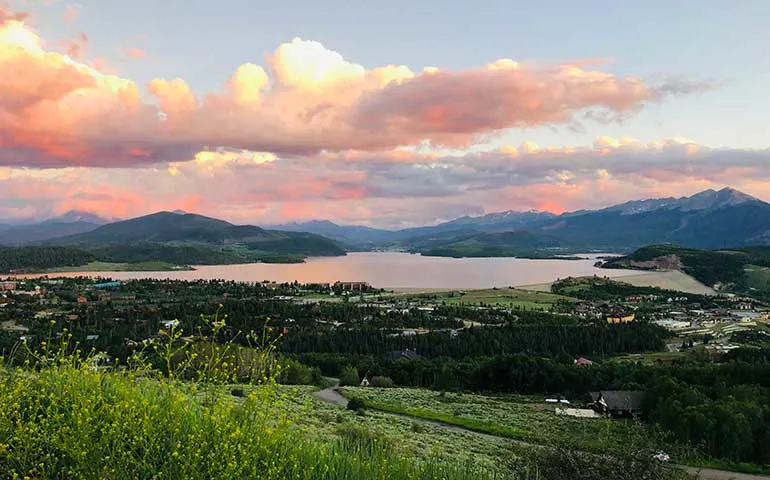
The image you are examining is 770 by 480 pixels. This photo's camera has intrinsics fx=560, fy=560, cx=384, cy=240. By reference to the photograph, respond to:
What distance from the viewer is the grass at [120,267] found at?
167250 millimetres

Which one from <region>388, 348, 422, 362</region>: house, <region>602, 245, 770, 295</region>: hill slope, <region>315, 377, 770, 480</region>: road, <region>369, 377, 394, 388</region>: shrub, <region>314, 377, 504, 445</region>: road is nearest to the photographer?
<region>315, 377, 770, 480</region>: road

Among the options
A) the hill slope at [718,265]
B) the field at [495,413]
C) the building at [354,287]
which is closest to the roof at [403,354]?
the field at [495,413]

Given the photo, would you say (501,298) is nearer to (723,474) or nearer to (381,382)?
(381,382)

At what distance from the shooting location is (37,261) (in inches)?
6521

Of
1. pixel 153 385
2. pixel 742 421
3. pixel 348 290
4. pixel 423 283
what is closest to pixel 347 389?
pixel 742 421

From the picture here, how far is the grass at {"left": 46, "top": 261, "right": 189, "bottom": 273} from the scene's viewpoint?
16725 centimetres

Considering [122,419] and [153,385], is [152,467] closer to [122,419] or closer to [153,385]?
[122,419]

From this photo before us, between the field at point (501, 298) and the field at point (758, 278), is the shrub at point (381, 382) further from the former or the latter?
the field at point (758, 278)

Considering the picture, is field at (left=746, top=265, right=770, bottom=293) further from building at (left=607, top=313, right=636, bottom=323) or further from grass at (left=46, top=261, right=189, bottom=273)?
grass at (left=46, top=261, right=189, bottom=273)

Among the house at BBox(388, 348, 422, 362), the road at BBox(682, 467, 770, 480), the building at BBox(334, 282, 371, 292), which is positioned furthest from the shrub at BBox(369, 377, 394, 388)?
the building at BBox(334, 282, 371, 292)

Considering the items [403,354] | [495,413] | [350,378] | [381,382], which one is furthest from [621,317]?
[495,413]

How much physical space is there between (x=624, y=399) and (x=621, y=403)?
0.44 metres

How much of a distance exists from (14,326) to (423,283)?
9377 cm

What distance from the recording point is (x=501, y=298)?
110m
